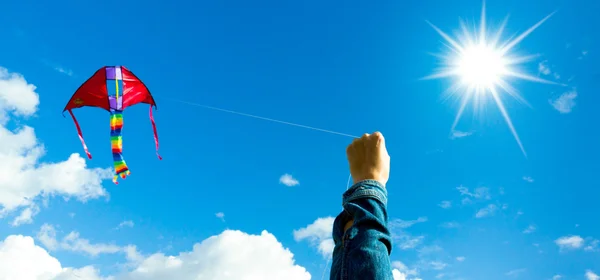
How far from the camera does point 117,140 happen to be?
1264 centimetres

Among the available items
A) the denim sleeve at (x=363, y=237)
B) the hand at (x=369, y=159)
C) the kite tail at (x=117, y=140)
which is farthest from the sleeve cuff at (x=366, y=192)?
the kite tail at (x=117, y=140)

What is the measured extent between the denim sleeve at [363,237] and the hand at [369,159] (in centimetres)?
14

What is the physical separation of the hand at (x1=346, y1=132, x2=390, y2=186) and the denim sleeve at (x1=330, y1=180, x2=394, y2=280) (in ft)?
0.45

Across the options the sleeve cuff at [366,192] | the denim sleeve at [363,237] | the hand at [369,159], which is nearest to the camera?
the denim sleeve at [363,237]

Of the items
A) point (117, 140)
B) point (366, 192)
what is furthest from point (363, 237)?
point (117, 140)

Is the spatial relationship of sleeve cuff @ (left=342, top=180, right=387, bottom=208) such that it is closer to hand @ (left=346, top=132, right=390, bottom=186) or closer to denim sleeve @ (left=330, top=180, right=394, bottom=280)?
denim sleeve @ (left=330, top=180, right=394, bottom=280)

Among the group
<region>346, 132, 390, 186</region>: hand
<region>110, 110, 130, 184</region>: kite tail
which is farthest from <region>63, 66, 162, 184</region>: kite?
<region>346, 132, 390, 186</region>: hand

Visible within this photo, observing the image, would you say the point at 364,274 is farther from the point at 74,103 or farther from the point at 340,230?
the point at 74,103

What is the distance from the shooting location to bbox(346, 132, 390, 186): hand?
87.7 inches

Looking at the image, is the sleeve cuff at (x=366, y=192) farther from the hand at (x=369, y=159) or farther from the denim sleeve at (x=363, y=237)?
the hand at (x=369, y=159)

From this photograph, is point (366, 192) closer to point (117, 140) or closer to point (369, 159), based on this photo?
point (369, 159)

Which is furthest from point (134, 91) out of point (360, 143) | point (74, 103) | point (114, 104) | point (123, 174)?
point (360, 143)

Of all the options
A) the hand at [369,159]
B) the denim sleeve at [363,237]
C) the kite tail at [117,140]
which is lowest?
the denim sleeve at [363,237]

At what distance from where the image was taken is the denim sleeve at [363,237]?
5.48 ft
